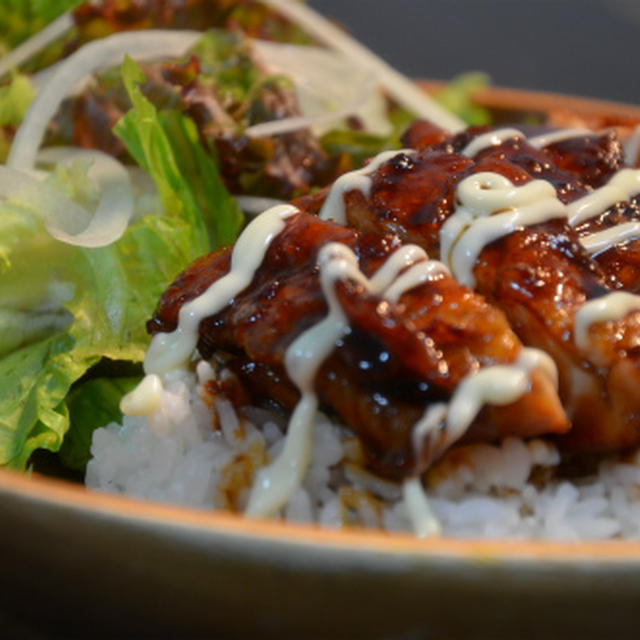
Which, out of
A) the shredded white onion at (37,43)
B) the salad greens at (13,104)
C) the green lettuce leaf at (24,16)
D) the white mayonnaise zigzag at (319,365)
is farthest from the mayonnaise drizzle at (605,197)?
the green lettuce leaf at (24,16)

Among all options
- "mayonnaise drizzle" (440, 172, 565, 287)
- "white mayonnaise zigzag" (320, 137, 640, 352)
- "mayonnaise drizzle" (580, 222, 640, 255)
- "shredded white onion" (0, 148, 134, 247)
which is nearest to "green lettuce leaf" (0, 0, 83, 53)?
"shredded white onion" (0, 148, 134, 247)

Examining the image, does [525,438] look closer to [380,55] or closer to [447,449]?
[447,449]

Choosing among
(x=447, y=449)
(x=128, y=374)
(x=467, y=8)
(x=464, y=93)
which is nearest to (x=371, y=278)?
(x=447, y=449)

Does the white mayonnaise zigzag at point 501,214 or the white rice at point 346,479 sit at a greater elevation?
the white mayonnaise zigzag at point 501,214

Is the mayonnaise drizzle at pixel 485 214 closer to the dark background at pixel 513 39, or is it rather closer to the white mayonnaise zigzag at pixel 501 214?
the white mayonnaise zigzag at pixel 501 214

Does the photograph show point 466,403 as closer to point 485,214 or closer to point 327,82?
point 485,214

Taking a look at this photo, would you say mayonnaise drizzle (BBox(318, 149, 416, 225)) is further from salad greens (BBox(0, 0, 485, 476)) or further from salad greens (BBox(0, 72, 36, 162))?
salad greens (BBox(0, 72, 36, 162))

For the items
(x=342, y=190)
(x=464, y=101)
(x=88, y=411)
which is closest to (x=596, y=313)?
(x=342, y=190)
